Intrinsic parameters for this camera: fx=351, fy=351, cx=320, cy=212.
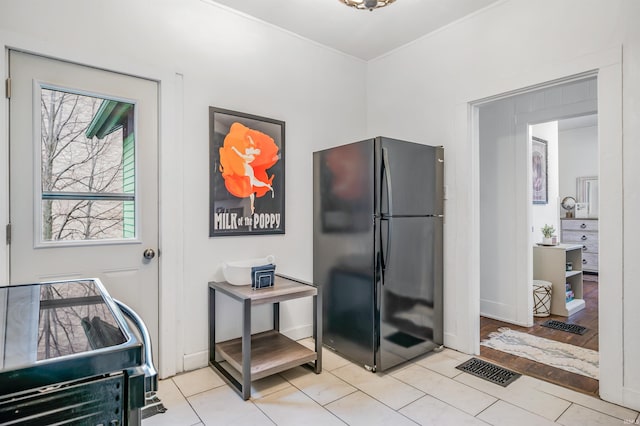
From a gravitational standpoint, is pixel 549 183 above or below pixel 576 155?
below

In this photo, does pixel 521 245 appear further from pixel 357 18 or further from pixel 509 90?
pixel 357 18

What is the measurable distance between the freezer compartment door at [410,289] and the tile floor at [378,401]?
23 cm

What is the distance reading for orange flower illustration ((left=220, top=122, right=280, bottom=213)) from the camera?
2750 millimetres

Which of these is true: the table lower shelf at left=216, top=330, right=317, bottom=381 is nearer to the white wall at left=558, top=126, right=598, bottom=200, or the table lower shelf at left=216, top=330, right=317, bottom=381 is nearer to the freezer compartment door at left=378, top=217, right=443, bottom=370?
the freezer compartment door at left=378, top=217, right=443, bottom=370

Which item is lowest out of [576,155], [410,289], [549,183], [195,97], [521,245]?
[410,289]

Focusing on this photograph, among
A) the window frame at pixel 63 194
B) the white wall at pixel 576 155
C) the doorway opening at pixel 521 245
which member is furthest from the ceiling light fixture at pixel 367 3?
the white wall at pixel 576 155

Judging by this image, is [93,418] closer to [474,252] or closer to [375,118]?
[474,252]

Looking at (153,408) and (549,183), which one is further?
(549,183)

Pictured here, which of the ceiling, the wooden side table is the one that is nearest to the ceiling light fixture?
the ceiling

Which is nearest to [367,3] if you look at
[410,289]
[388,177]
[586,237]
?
[388,177]

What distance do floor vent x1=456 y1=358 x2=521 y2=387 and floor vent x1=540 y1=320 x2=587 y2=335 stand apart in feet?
4.41

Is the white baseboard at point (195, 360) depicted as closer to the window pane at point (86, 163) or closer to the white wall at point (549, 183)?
the window pane at point (86, 163)

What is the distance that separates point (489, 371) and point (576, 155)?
6.08 metres

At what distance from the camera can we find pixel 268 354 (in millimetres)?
2547
